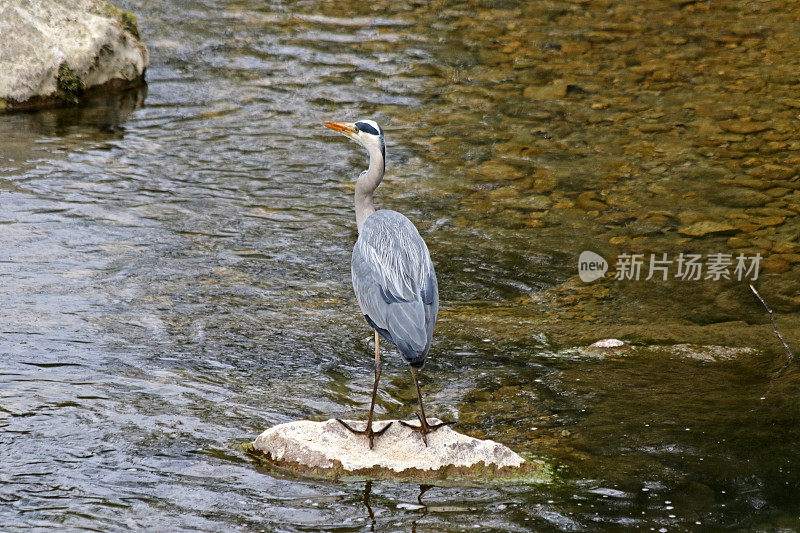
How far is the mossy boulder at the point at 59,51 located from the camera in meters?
10.6

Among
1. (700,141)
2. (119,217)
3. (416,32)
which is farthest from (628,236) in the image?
(416,32)

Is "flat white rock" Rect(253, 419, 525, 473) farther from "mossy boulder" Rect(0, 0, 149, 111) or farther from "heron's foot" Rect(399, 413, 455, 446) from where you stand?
"mossy boulder" Rect(0, 0, 149, 111)

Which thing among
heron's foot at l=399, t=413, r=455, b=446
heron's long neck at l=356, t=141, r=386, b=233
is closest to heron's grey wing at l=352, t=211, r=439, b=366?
heron's foot at l=399, t=413, r=455, b=446

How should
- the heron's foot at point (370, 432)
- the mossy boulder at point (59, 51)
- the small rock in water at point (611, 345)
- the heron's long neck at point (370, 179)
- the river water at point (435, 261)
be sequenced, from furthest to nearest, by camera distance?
the mossy boulder at point (59, 51) → the small rock in water at point (611, 345) → the heron's long neck at point (370, 179) → the heron's foot at point (370, 432) → the river water at point (435, 261)

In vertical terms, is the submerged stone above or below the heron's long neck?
below

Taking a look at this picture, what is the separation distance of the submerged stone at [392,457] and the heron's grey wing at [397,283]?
48 centimetres

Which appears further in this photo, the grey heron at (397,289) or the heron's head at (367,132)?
the heron's head at (367,132)

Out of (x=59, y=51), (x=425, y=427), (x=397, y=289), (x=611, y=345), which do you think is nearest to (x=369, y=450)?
(x=425, y=427)

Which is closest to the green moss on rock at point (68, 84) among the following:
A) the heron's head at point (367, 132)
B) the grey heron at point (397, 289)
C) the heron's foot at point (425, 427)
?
the heron's head at point (367, 132)

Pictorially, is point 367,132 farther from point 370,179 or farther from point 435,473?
point 435,473

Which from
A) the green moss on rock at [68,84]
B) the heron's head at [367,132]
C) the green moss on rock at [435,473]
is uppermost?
the heron's head at [367,132]

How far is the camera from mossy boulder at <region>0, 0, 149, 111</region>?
1057 centimetres

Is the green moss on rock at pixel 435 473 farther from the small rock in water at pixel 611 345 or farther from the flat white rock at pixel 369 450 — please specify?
the small rock in water at pixel 611 345

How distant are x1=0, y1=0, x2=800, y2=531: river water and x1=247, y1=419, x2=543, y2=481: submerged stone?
119 mm
